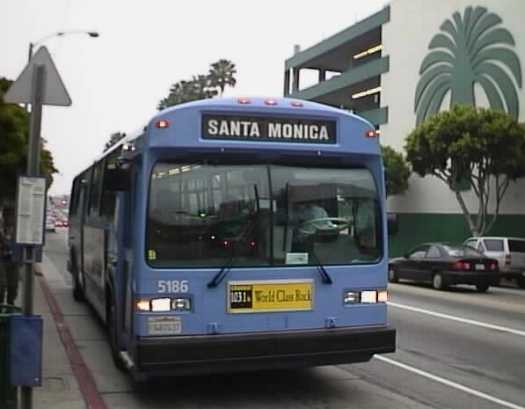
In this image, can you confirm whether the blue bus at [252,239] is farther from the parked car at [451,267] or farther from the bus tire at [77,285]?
the parked car at [451,267]

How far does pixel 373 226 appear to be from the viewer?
8.05 metres

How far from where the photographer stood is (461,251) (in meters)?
23.3

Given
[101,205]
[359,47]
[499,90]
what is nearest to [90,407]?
[101,205]

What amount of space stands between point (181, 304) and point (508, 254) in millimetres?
20815

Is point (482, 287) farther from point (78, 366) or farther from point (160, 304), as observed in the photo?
point (160, 304)

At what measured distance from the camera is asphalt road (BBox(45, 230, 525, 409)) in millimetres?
7793

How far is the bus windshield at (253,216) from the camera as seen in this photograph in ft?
24.1

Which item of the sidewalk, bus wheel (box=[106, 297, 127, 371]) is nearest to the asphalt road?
bus wheel (box=[106, 297, 127, 371])

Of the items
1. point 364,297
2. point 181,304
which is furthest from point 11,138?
point 364,297

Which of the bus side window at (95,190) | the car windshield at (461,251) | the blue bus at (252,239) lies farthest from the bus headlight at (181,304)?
the car windshield at (461,251)

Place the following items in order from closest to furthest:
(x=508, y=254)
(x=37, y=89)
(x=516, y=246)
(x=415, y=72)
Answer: (x=37, y=89), (x=508, y=254), (x=516, y=246), (x=415, y=72)

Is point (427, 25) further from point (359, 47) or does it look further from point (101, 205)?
point (101, 205)

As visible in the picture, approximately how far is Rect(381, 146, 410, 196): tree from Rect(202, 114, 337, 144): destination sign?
3093 cm

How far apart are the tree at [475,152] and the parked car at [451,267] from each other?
24.6 feet
